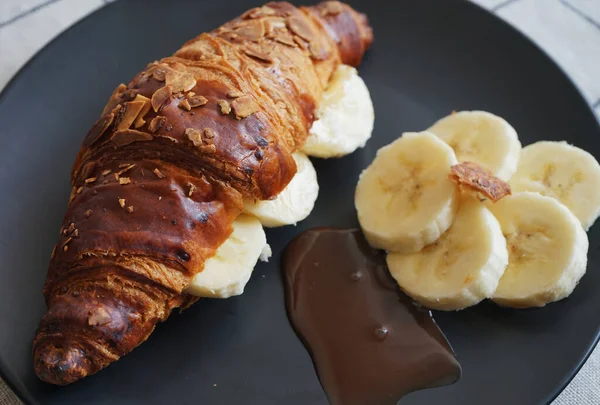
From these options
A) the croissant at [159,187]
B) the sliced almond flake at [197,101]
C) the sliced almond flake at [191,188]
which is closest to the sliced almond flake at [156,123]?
the croissant at [159,187]

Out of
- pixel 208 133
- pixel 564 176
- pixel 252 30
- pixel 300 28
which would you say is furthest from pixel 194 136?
pixel 564 176

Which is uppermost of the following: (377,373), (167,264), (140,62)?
(140,62)

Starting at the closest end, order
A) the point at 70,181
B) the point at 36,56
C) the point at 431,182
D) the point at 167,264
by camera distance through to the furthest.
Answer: the point at 167,264, the point at 431,182, the point at 70,181, the point at 36,56

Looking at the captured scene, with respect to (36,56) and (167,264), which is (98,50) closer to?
(36,56)

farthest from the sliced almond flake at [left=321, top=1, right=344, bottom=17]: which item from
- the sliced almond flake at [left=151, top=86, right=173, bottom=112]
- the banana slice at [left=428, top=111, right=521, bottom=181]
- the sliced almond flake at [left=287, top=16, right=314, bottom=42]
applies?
the sliced almond flake at [left=151, top=86, right=173, bottom=112]

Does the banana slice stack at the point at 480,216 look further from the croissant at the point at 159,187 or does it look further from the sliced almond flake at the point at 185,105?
the sliced almond flake at the point at 185,105

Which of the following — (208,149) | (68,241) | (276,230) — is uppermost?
(208,149)

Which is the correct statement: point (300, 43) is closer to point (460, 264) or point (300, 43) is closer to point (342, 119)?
point (342, 119)

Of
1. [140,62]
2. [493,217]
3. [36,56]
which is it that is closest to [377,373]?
[493,217]
